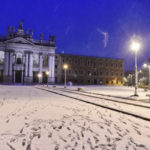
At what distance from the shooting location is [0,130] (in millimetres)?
4391

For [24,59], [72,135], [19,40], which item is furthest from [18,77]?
[72,135]

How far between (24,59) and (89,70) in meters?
27.0

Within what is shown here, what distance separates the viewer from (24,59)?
52844 mm

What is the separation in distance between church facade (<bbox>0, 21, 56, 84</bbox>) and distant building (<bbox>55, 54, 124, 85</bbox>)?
4235 mm

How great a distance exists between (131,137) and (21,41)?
2124 inches

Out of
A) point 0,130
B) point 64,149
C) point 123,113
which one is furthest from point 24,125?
point 123,113

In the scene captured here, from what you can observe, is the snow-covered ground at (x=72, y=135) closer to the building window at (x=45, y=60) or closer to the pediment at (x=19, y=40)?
the pediment at (x=19, y=40)

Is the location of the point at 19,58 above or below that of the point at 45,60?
above

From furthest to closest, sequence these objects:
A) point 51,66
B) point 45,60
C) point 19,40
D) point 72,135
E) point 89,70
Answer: point 89,70 → point 45,60 → point 51,66 → point 19,40 → point 72,135

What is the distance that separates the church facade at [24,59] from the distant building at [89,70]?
4.24 m

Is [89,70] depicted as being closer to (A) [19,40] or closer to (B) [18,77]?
(B) [18,77]


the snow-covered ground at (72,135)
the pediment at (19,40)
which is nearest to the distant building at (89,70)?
the pediment at (19,40)

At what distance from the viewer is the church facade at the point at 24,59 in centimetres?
5051

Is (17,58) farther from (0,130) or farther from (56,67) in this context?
(0,130)
